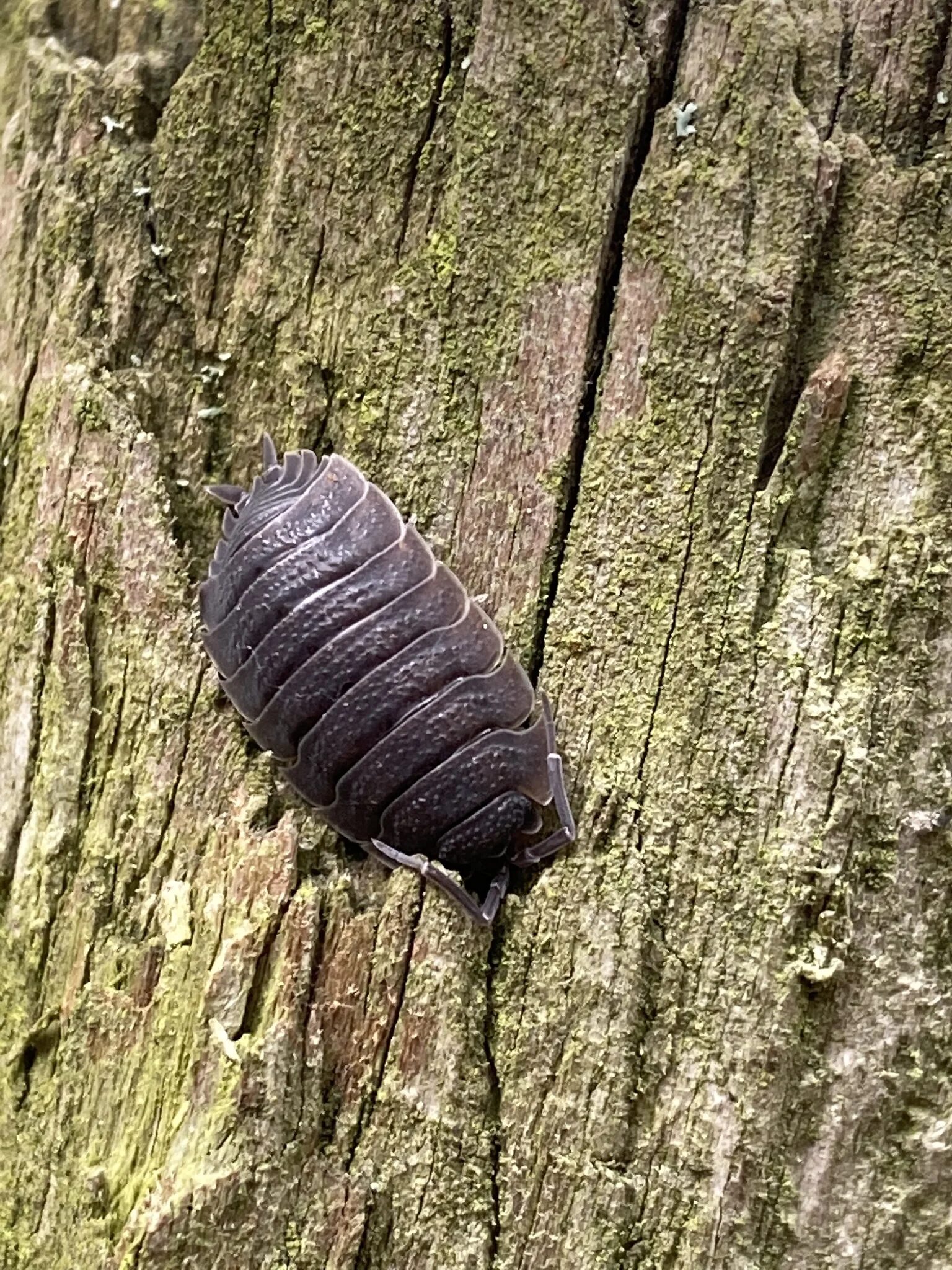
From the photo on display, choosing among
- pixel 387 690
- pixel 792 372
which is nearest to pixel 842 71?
pixel 792 372

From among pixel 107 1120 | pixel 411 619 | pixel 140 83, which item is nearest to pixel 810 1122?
pixel 411 619

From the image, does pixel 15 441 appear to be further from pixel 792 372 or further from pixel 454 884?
pixel 792 372

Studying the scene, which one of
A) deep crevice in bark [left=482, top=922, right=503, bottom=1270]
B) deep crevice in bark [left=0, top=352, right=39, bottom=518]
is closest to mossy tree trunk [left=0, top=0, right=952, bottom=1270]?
deep crevice in bark [left=482, top=922, right=503, bottom=1270]

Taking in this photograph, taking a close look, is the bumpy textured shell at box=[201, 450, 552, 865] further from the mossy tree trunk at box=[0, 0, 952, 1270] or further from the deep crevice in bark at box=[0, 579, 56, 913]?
the deep crevice in bark at box=[0, 579, 56, 913]

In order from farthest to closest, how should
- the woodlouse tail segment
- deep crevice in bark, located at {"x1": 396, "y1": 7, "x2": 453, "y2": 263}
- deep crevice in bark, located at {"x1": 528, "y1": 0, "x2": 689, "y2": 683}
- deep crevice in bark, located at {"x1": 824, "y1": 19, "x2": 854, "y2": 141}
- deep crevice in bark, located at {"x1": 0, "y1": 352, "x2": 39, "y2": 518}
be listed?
1. deep crevice in bark, located at {"x1": 0, "y1": 352, "x2": 39, "y2": 518}
2. the woodlouse tail segment
3. deep crevice in bark, located at {"x1": 396, "y1": 7, "x2": 453, "y2": 263}
4. deep crevice in bark, located at {"x1": 528, "y1": 0, "x2": 689, "y2": 683}
5. deep crevice in bark, located at {"x1": 824, "y1": 19, "x2": 854, "y2": 141}

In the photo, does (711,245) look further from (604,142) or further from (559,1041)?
(559,1041)

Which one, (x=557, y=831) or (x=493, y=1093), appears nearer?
(x=493, y=1093)
